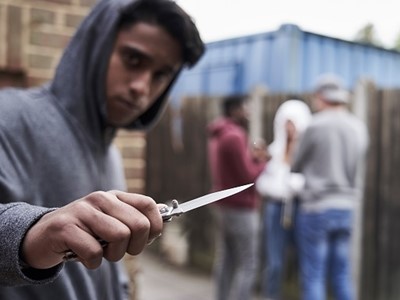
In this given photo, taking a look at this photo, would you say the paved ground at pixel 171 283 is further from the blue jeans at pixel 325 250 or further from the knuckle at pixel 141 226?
the knuckle at pixel 141 226

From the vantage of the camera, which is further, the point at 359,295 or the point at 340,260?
the point at 359,295

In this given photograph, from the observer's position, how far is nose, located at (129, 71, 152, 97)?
1.67 m

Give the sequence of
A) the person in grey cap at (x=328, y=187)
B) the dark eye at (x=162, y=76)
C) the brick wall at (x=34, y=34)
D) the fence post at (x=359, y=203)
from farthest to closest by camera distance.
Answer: the fence post at (x=359, y=203)
the person in grey cap at (x=328, y=187)
the brick wall at (x=34, y=34)
the dark eye at (x=162, y=76)

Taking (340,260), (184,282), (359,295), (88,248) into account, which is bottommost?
(184,282)

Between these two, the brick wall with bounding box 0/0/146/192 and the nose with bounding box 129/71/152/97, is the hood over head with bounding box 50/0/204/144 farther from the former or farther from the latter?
the brick wall with bounding box 0/0/146/192

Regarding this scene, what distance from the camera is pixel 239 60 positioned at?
6.88 meters

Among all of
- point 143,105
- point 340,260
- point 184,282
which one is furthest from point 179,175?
point 143,105

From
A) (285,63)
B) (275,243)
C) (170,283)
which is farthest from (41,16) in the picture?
(170,283)

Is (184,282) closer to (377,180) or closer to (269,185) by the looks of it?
(269,185)

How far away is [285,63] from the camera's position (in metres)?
5.94

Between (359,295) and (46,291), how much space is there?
13.8 ft

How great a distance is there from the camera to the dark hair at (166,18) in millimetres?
1688

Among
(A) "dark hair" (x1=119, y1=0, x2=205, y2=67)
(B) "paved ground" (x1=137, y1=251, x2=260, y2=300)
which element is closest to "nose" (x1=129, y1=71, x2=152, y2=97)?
(A) "dark hair" (x1=119, y1=0, x2=205, y2=67)

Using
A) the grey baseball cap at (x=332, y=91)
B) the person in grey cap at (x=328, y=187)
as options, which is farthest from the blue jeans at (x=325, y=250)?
the grey baseball cap at (x=332, y=91)
